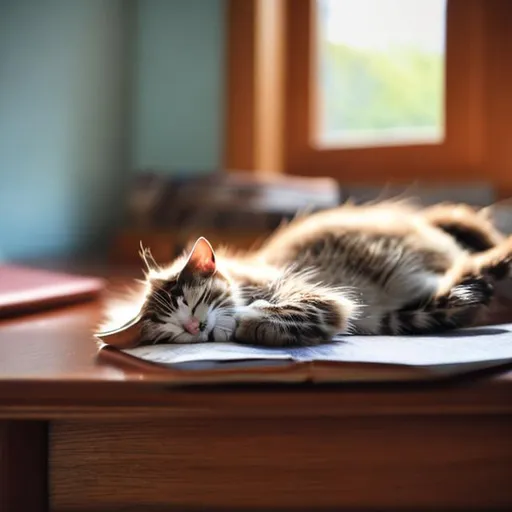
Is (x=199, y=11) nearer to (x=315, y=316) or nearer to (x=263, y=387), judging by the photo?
(x=315, y=316)

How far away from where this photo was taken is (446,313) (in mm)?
710

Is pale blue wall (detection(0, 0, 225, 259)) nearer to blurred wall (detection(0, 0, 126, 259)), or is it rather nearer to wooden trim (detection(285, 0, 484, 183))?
blurred wall (detection(0, 0, 126, 259))

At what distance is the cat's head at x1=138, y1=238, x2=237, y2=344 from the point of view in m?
0.65

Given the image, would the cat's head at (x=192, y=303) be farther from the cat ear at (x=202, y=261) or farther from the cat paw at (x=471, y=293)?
the cat paw at (x=471, y=293)

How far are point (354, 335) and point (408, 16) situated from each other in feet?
3.46

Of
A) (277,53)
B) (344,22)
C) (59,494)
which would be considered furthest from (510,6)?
(59,494)

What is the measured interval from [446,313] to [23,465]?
1.40 feet

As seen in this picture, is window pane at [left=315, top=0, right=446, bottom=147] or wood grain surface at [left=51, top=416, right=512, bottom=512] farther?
window pane at [left=315, top=0, right=446, bottom=147]

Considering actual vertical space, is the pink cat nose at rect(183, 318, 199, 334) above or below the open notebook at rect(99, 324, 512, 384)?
above

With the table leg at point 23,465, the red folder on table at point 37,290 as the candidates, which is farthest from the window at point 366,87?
the table leg at point 23,465

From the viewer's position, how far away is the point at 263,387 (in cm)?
53

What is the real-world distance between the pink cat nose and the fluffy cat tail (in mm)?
192

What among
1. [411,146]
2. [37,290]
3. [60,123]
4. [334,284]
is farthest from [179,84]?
[334,284]

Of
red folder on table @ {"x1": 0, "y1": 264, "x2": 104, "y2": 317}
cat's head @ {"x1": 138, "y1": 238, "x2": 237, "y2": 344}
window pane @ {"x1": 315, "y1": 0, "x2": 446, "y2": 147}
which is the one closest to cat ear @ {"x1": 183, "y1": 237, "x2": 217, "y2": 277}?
cat's head @ {"x1": 138, "y1": 238, "x2": 237, "y2": 344}
